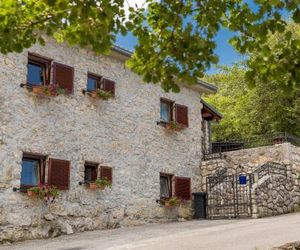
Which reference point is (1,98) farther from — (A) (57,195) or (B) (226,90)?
(B) (226,90)

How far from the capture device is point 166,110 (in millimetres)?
18500

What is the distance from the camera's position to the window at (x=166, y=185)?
57.1ft

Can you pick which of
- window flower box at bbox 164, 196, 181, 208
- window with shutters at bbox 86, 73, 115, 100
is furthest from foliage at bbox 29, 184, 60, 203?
window flower box at bbox 164, 196, 181, 208

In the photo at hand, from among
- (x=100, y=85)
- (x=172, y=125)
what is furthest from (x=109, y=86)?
(x=172, y=125)

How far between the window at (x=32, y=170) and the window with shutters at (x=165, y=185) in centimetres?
537

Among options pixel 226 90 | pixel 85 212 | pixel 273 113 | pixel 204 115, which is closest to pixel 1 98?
pixel 85 212

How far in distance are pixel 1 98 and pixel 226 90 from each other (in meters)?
27.3

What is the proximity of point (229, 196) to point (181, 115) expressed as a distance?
3749 millimetres

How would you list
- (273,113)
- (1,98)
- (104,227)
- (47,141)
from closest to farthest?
(1,98) < (47,141) < (104,227) < (273,113)

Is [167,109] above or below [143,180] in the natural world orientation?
above

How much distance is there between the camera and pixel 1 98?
1266 centimetres

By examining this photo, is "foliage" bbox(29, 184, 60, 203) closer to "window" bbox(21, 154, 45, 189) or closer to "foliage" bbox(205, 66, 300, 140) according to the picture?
"window" bbox(21, 154, 45, 189)

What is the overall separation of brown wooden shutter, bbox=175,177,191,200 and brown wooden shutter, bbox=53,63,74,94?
5.85 m

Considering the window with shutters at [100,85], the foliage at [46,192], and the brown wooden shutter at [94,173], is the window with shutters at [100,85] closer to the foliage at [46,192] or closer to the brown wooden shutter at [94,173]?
the brown wooden shutter at [94,173]
